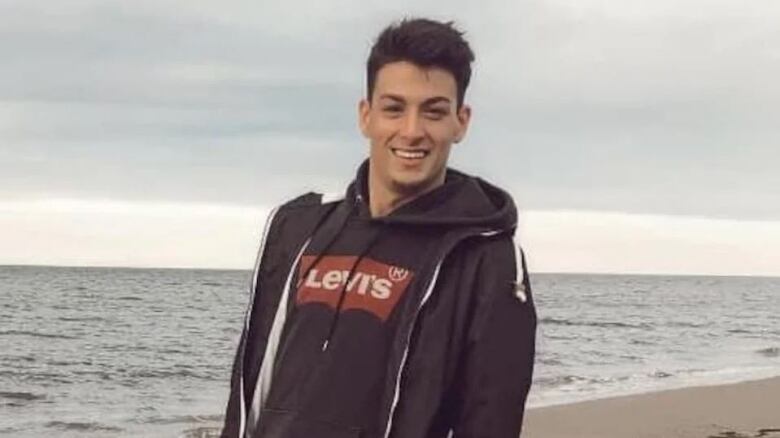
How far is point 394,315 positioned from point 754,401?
515 inches

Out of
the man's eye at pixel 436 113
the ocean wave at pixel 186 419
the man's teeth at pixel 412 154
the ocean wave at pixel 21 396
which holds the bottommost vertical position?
the ocean wave at pixel 21 396

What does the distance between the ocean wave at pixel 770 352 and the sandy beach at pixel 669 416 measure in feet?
35.2

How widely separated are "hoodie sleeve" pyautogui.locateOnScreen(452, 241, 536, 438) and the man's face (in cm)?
25

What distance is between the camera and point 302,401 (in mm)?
2713

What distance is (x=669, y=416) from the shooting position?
13.1 m

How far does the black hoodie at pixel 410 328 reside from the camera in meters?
2.61

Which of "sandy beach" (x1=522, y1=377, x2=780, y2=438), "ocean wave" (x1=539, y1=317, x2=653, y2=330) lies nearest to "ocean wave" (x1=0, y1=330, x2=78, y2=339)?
"ocean wave" (x1=539, y1=317, x2=653, y2=330)

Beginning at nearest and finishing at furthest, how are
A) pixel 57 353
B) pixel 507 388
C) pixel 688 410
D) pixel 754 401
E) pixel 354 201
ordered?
1. pixel 507 388
2. pixel 354 201
3. pixel 688 410
4. pixel 754 401
5. pixel 57 353

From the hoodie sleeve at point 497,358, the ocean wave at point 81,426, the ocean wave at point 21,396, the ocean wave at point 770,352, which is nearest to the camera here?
the hoodie sleeve at point 497,358

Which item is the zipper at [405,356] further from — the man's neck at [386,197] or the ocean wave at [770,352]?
the ocean wave at [770,352]

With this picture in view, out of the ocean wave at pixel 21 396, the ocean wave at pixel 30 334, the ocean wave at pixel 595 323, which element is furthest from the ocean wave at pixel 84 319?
the ocean wave at pixel 21 396

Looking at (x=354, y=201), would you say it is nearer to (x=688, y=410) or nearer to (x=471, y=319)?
(x=471, y=319)

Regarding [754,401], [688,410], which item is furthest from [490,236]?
[754,401]

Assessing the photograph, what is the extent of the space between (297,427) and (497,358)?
473 millimetres
